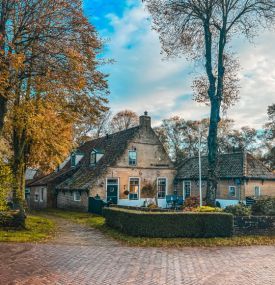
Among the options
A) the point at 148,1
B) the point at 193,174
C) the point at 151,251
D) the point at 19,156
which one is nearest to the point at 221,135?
the point at 193,174

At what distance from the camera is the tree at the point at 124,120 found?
5456 centimetres

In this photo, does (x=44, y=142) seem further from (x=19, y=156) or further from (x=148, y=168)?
(x=148, y=168)

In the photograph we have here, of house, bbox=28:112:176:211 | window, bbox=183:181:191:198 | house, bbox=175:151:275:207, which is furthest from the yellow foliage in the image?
window, bbox=183:181:191:198

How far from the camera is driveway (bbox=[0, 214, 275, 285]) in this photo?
8.65m

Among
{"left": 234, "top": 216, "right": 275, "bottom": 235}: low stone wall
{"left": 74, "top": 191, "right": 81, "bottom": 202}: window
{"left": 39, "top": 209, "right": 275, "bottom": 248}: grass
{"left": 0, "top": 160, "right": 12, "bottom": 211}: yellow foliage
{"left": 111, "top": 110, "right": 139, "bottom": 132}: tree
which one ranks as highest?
{"left": 111, "top": 110, "right": 139, "bottom": 132}: tree

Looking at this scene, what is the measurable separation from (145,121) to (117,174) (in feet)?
20.4

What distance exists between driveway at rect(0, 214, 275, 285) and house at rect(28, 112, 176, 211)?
1573 centimetres

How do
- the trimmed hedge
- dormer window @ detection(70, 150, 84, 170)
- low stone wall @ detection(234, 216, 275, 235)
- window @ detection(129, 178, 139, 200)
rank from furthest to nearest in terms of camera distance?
dormer window @ detection(70, 150, 84, 170) < window @ detection(129, 178, 139, 200) < the trimmed hedge < low stone wall @ detection(234, 216, 275, 235)

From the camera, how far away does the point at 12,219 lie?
54.7 feet

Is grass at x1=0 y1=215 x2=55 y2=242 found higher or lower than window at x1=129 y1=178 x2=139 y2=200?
lower

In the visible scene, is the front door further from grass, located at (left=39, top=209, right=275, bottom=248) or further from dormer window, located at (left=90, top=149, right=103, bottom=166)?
grass, located at (left=39, top=209, right=275, bottom=248)

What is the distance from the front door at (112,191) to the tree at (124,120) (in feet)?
82.4

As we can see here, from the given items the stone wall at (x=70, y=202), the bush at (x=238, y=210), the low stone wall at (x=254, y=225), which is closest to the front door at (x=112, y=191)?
the stone wall at (x=70, y=202)

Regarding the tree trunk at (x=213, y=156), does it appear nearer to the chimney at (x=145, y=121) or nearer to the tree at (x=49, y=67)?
the tree at (x=49, y=67)
